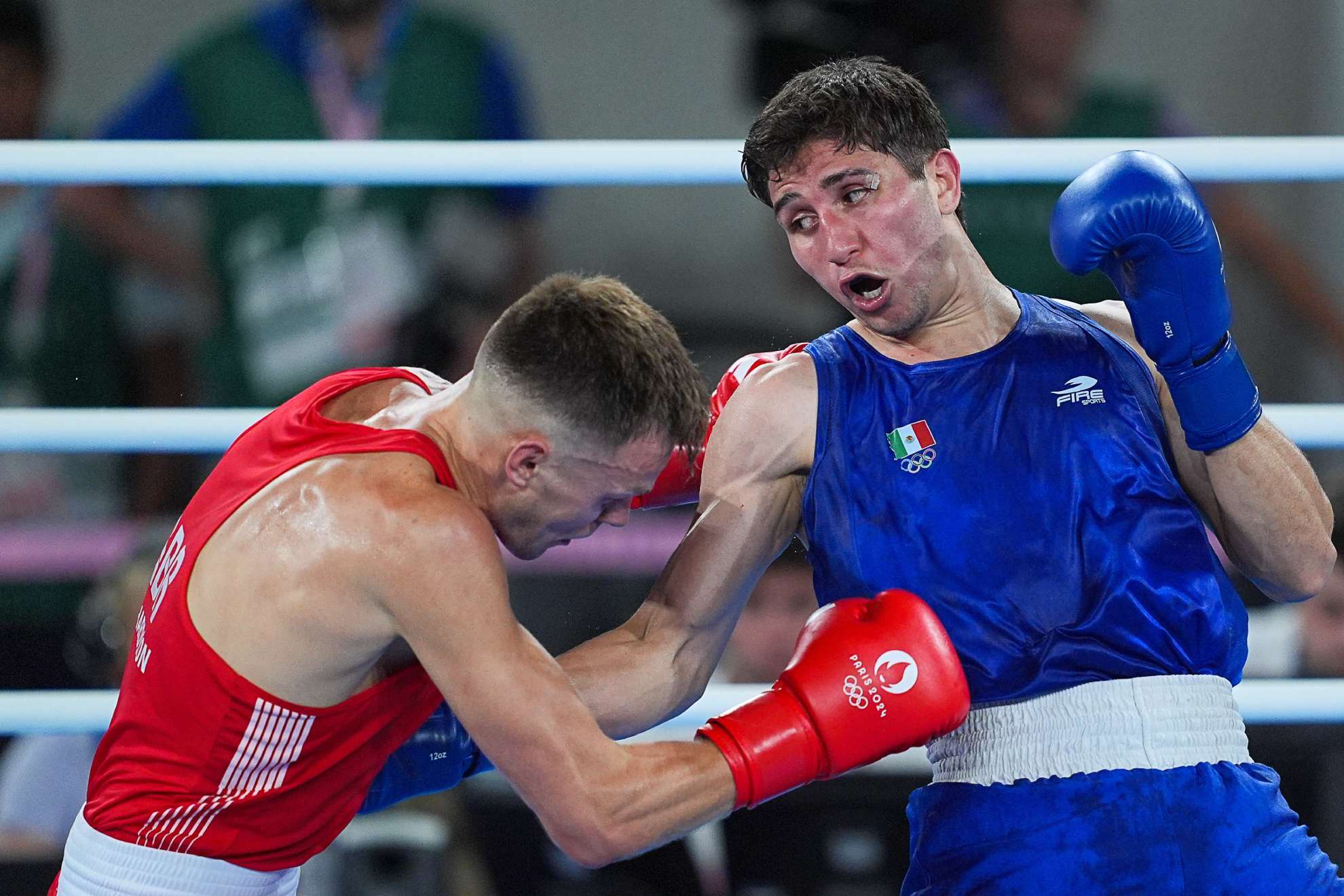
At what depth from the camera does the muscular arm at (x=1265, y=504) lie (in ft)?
6.48

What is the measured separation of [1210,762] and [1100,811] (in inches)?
6.7

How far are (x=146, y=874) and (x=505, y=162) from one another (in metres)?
1.18

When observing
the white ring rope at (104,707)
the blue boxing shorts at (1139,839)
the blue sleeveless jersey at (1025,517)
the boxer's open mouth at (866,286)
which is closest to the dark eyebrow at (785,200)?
the boxer's open mouth at (866,286)

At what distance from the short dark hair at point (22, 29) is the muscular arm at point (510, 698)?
9.72 ft

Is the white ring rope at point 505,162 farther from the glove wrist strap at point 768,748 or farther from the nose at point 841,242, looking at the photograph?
the glove wrist strap at point 768,748

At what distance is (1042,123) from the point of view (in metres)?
4.15

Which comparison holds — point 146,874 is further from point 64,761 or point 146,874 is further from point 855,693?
point 64,761

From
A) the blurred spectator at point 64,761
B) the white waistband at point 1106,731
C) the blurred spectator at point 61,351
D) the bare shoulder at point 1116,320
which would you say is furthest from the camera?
the blurred spectator at point 61,351

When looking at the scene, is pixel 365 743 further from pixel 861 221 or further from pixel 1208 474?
pixel 1208 474

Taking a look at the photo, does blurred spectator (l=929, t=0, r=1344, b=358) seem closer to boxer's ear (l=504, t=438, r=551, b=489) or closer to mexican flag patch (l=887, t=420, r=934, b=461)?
mexican flag patch (l=887, t=420, r=934, b=461)

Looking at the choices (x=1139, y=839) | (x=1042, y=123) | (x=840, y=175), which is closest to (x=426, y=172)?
(x=840, y=175)

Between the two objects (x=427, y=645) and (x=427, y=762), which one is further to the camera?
(x=427, y=762)

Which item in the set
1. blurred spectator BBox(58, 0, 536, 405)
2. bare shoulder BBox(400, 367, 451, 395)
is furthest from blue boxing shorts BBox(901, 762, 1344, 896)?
blurred spectator BBox(58, 0, 536, 405)

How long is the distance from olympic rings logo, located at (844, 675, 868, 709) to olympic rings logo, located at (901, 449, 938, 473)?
0.30 metres
